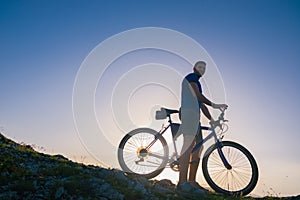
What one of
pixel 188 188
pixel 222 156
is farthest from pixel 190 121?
pixel 188 188

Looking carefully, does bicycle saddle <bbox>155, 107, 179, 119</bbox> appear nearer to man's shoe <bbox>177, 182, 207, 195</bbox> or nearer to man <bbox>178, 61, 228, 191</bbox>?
man <bbox>178, 61, 228, 191</bbox>

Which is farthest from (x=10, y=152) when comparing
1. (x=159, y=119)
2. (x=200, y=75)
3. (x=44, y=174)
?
(x=200, y=75)

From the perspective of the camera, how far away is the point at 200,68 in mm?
8672

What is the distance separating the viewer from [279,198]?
826 centimetres

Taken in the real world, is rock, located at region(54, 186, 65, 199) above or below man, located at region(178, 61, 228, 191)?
below

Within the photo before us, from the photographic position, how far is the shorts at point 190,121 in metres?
8.47

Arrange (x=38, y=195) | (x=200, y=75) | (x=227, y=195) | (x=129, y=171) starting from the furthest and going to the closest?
(x=129, y=171)
(x=200, y=75)
(x=227, y=195)
(x=38, y=195)

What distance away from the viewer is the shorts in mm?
8469

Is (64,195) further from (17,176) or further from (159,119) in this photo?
(159,119)

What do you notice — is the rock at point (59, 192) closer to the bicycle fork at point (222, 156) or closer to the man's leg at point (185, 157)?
the man's leg at point (185, 157)

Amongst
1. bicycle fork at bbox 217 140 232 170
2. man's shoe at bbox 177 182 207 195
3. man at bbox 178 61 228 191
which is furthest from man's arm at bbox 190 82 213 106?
man's shoe at bbox 177 182 207 195

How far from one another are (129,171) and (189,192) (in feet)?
7.49

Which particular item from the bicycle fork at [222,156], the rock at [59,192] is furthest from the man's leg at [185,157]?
the rock at [59,192]

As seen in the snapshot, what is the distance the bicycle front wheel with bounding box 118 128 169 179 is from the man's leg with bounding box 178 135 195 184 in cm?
69
